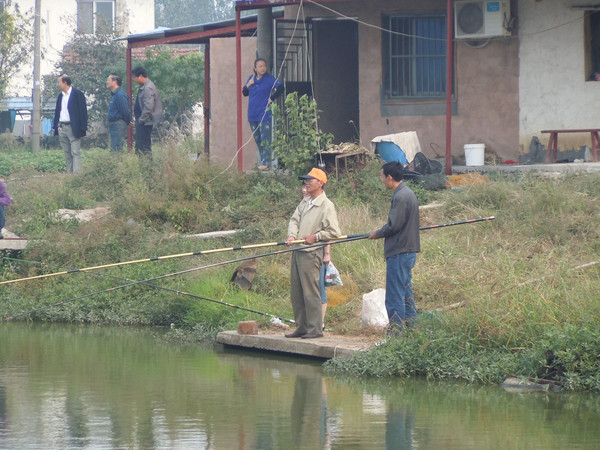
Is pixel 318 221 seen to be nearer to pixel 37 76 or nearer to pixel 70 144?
pixel 70 144

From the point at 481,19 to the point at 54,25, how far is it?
2625 cm

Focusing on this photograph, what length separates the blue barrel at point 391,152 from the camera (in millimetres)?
17328

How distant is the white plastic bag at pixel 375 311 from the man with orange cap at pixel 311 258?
0.51 meters

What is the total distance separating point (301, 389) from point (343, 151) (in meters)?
7.91

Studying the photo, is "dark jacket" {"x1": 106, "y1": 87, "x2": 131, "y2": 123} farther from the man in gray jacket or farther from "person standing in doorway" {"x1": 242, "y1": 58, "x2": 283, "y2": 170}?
"person standing in doorway" {"x1": 242, "y1": 58, "x2": 283, "y2": 170}

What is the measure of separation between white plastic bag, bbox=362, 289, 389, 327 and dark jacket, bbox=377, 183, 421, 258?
0.97 meters

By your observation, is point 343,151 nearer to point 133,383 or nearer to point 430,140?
point 430,140

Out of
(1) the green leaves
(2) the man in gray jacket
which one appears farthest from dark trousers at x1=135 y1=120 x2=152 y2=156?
(1) the green leaves

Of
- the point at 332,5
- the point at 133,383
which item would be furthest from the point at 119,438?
the point at 332,5

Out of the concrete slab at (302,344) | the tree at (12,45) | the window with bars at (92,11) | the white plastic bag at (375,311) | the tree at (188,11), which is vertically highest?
the tree at (188,11)

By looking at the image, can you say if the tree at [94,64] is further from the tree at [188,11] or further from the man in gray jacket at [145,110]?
the tree at [188,11]

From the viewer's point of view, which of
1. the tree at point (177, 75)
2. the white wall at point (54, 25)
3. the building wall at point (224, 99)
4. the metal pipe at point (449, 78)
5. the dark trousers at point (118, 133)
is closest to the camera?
the metal pipe at point (449, 78)

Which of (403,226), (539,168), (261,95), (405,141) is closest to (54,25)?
(261,95)

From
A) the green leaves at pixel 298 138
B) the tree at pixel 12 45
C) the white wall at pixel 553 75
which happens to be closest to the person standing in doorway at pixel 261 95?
the green leaves at pixel 298 138
